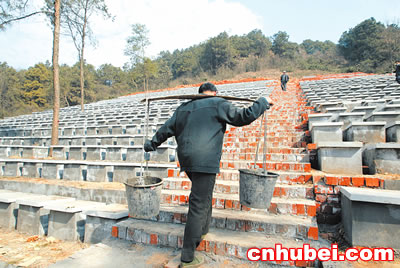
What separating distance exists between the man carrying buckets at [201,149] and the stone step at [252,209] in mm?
858

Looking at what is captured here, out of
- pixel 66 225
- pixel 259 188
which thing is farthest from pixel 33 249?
pixel 259 188

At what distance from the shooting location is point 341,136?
3.34 m

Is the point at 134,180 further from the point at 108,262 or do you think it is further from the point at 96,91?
the point at 96,91

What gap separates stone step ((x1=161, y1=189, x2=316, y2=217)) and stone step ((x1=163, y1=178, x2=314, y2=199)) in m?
0.08

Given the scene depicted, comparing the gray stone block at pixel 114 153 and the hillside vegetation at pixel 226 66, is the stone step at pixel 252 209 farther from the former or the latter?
the hillside vegetation at pixel 226 66

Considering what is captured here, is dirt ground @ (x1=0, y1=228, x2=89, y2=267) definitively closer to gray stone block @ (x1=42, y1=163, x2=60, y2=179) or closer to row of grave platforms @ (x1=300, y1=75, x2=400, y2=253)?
gray stone block @ (x1=42, y1=163, x2=60, y2=179)

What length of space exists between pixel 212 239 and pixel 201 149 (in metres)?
0.96

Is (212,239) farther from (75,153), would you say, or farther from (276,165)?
(75,153)

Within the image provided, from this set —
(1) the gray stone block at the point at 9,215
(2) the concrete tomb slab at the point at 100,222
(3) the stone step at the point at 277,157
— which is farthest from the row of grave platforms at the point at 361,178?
(1) the gray stone block at the point at 9,215

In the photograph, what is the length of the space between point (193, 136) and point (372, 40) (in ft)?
110

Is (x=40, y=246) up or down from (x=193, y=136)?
down

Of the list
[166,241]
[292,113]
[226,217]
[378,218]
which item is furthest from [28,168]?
[292,113]

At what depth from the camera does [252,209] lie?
8.63ft

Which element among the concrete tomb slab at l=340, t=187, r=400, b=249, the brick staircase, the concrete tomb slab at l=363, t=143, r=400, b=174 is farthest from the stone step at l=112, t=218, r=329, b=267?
the concrete tomb slab at l=363, t=143, r=400, b=174
